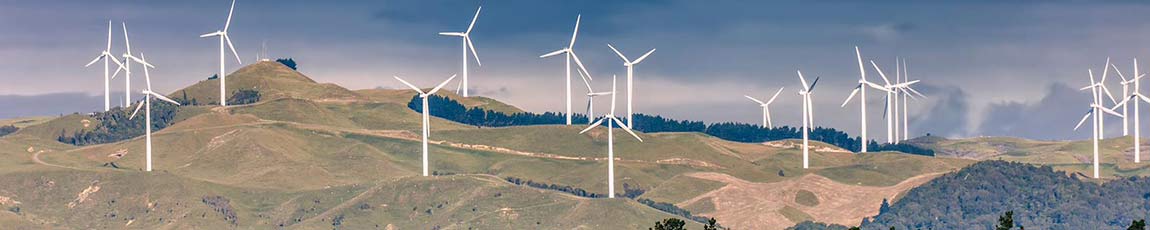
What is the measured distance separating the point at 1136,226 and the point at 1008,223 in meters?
11.6

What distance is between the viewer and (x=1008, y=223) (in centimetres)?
19250

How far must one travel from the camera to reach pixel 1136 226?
187m
